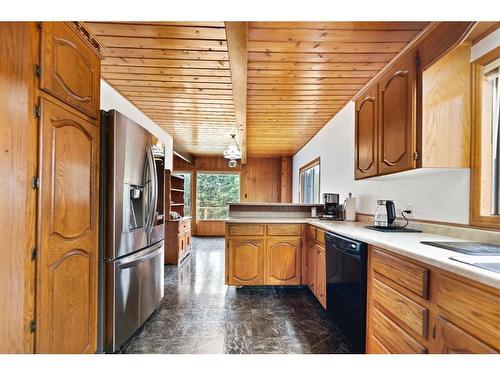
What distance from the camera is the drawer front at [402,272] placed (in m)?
1.16

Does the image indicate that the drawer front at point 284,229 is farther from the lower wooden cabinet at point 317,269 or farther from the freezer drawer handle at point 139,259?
the freezer drawer handle at point 139,259

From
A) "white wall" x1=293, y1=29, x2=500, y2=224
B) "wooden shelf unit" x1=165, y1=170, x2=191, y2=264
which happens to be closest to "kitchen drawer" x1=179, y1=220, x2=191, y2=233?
"wooden shelf unit" x1=165, y1=170, x2=191, y2=264

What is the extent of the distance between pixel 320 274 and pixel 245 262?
35.0 inches

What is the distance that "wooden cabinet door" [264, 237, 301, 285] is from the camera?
2986 millimetres

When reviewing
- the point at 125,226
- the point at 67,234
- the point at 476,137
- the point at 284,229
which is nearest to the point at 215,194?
the point at 284,229

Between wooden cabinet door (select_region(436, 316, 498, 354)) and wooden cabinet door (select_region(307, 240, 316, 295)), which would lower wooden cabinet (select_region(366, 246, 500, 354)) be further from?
wooden cabinet door (select_region(307, 240, 316, 295))

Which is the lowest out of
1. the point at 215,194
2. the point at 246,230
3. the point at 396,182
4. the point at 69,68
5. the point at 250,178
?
the point at 246,230

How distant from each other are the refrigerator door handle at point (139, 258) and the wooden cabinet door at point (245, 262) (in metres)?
0.86

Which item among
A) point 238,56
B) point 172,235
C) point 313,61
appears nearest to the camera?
point 238,56

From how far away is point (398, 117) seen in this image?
5.90ft

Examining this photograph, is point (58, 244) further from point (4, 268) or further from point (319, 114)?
point (319, 114)

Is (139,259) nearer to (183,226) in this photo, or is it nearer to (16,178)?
(16,178)
